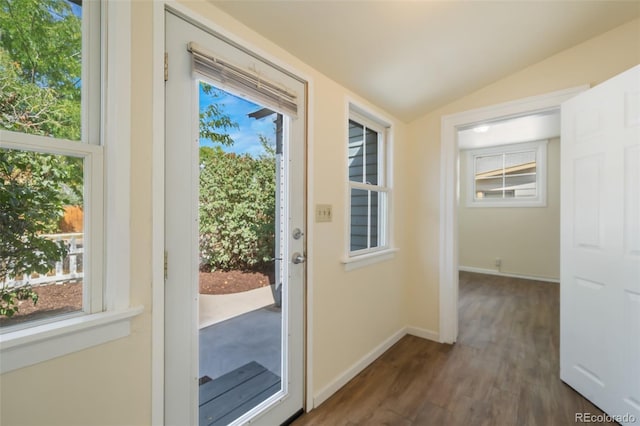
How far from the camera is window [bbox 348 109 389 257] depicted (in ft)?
7.41

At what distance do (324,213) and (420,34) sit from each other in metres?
A: 1.24

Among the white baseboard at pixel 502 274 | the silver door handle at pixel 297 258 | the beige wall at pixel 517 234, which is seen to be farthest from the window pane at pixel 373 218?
the white baseboard at pixel 502 274

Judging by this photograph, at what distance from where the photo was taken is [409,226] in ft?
9.42

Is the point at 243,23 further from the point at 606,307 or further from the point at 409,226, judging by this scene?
the point at 606,307

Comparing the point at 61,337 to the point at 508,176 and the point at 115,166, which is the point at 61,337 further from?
the point at 508,176

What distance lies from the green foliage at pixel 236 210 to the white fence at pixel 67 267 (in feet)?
1.37

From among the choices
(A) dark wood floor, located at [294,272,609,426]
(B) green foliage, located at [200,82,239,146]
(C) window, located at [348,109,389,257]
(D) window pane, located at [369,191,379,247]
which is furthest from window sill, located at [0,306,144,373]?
(D) window pane, located at [369,191,379,247]

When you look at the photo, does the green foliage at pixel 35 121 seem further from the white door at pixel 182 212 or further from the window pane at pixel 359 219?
the window pane at pixel 359 219

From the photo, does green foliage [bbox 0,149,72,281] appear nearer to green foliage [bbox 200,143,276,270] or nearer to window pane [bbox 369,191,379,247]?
green foliage [bbox 200,143,276,270]

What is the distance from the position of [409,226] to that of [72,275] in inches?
103

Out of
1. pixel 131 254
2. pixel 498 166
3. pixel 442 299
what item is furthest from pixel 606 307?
pixel 498 166

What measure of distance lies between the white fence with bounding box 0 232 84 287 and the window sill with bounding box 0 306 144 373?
0.44 feet

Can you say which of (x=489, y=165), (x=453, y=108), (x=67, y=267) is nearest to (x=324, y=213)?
(x=67, y=267)

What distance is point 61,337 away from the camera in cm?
87
